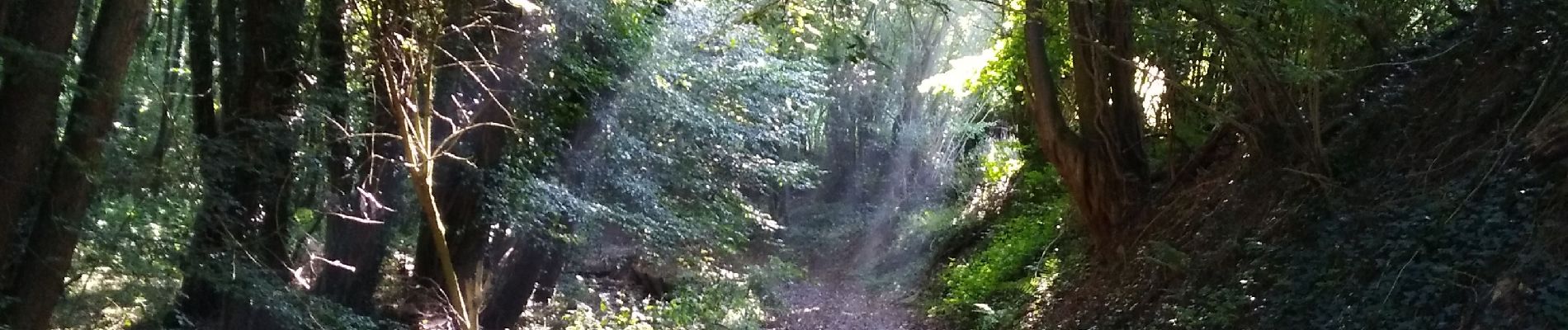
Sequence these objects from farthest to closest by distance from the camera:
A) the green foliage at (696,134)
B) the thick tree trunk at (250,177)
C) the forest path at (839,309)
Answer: the forest path at (839,309) → the green foliage at (696,134) → the thick tree trunk at (250,177)

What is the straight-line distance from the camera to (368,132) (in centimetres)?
843

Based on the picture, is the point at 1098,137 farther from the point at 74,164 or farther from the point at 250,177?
the point at 74,164

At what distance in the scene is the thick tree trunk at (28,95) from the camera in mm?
5160

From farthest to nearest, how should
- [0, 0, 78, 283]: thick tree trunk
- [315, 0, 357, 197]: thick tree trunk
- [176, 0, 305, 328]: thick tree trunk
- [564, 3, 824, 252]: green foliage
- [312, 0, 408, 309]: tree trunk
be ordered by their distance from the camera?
[564, 3, 824, 252]: green foliage → [312, 0, 408, 309]: tree trunk → [315, 0, 357, 197]: thick tree trunk → [176, 0, 305, 328]: thick tree trunk → [0, 0, 78, 283]: thick tree trunk

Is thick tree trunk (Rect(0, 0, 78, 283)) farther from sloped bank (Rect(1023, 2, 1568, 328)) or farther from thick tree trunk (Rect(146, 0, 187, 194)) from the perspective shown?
sloped bank (Rect(1023, 2, 1568, 328))

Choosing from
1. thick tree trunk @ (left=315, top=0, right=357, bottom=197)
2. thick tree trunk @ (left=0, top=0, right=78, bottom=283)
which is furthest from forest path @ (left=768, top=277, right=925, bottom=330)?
thick tree trunk @ (left=0, top=0, right=78, bottom=283)

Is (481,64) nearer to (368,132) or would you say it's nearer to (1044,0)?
(368,132)

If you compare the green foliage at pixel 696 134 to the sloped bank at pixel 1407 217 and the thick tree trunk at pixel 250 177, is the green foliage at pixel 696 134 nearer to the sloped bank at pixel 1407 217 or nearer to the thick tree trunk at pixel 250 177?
the thick tree trunk at pixel 250 177

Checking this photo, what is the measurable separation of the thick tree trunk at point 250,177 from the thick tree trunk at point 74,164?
0.99 meters

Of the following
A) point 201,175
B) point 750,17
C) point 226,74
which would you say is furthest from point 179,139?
point 750,17

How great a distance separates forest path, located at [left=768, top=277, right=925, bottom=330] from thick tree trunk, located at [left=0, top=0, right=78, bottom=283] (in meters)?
8.25

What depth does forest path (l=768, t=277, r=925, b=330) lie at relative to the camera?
12.6 m

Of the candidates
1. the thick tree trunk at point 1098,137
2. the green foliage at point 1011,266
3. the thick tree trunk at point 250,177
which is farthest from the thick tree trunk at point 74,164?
the green foliage at point 1011,266

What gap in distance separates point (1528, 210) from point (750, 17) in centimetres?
536
